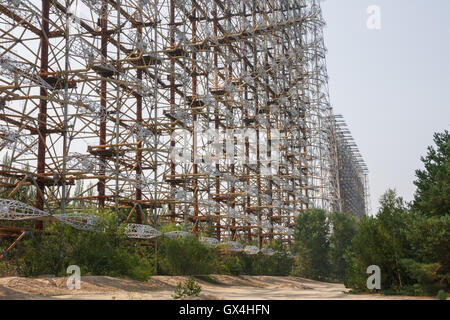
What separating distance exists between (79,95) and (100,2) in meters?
6.10

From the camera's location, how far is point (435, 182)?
23.7 m

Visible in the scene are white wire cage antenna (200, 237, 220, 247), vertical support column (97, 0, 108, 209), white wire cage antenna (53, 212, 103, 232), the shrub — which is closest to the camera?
the shrub

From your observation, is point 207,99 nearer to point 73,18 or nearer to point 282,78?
point 73,18

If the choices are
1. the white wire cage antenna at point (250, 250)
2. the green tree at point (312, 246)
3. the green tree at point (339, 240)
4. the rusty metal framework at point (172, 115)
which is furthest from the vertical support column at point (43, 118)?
the green tree at point (339, 240)

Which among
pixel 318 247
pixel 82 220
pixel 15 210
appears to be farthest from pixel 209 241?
pixel 15 210

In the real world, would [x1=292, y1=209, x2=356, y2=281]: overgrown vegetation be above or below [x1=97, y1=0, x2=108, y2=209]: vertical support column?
below

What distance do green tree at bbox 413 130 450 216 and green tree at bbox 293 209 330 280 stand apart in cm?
2278

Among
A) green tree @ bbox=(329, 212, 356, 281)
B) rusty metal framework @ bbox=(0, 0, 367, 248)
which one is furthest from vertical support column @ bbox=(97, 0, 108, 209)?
green tree @ bbox=(329, 212, 356, 281)

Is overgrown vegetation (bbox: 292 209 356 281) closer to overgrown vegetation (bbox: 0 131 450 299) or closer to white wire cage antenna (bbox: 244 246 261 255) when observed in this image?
white wire cage antenna (bbox: 244 246 261 255)

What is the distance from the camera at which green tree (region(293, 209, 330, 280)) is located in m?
47.2

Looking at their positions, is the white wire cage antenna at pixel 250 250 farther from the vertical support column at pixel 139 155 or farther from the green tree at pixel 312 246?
the vertical support column at pixel 139 155
